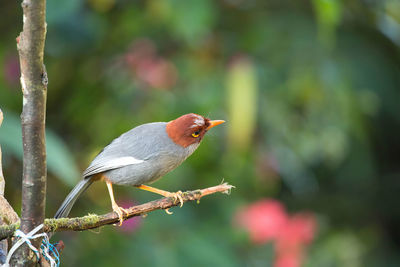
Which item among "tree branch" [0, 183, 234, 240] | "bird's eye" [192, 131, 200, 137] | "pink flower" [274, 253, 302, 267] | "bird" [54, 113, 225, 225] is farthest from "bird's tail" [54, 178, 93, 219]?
"pink flower" [274, 253, 302, 267]

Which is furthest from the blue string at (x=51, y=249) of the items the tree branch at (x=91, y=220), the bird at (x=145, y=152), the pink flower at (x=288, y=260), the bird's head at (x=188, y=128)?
the pink flower at (x=288, y=260)

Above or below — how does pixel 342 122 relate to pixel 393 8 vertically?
below

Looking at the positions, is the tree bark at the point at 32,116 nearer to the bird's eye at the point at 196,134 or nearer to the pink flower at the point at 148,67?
the bird's eye at the point at 196,134

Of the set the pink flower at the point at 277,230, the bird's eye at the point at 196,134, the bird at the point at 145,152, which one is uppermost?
the bird's eye at the point at 196,134

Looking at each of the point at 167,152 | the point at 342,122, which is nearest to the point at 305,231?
the point at 342,122

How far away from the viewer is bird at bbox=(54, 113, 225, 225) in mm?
1783

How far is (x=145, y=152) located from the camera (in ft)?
6.00

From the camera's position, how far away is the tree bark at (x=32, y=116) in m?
1.19

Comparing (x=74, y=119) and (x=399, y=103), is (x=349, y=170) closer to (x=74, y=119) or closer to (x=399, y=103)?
(x=399, y=103)

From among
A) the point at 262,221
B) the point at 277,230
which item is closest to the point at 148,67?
the point at 262,221

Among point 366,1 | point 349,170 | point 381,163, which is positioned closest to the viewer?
point 366,1

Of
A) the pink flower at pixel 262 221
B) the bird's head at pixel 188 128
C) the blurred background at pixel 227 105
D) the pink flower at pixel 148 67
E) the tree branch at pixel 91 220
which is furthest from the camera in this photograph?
the pink flower at pixel 148 67

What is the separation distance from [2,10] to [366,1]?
8.83ft

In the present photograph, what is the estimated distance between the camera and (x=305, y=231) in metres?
3.84
